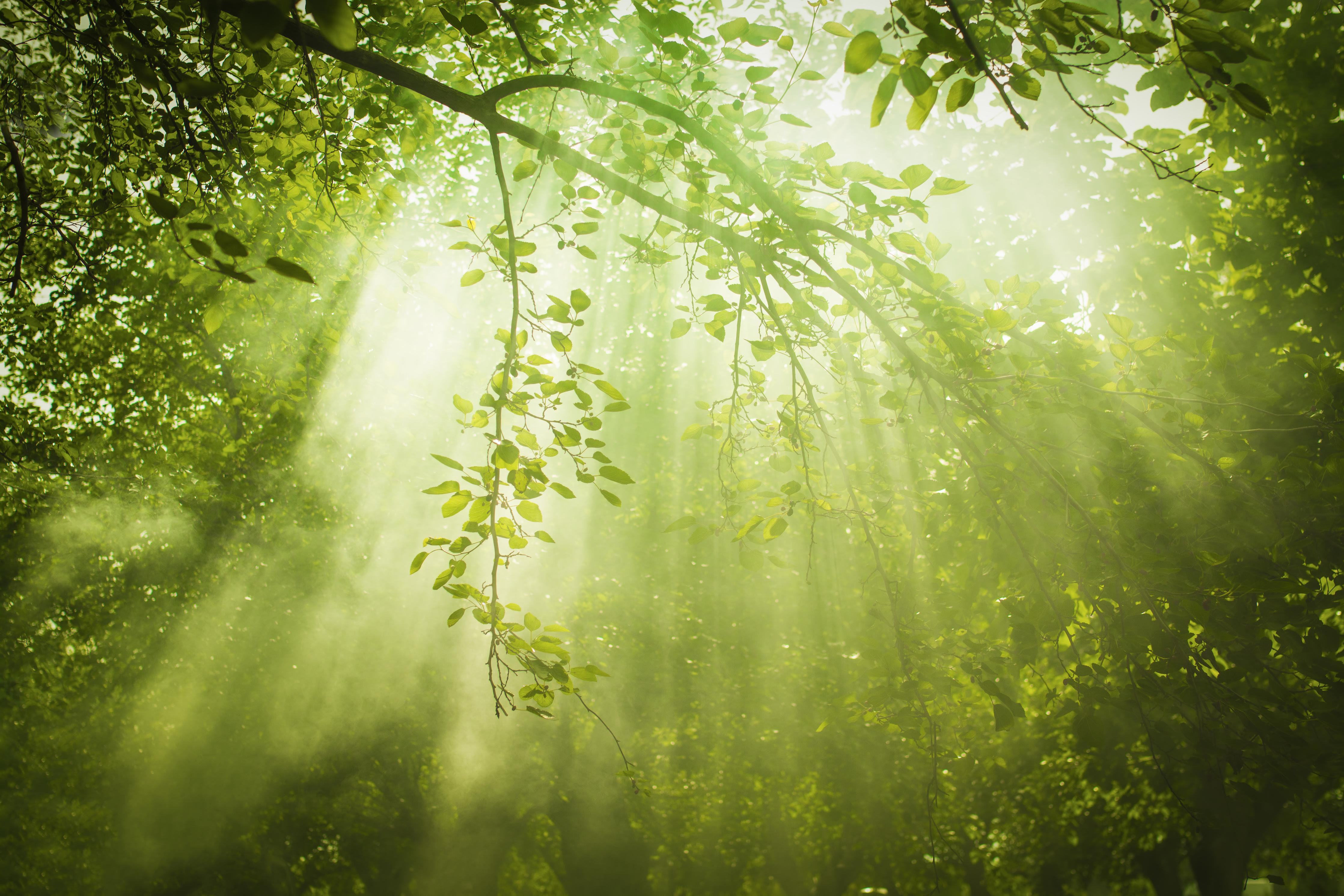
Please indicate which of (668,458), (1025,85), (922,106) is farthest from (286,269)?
(668,458)

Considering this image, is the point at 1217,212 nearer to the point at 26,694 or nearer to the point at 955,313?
the point at 955,313

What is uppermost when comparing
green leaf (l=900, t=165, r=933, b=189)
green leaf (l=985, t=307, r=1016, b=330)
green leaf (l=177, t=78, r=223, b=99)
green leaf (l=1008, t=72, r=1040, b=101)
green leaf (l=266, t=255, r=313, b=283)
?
green leaf (l=177, t=78, r=223, b=99)

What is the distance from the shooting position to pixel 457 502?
166cm

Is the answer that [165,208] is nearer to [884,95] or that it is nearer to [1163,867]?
[884,95]

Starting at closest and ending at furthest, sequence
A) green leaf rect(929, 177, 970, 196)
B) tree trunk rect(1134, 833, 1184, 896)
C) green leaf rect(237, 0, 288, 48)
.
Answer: green leaf rect(237, 0, 288, 48)
green leaf rect(929, 177, 970, 196)
tree trunk rect(1134, 833, 1184, 896)

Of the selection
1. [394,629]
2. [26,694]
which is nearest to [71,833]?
[26,694]

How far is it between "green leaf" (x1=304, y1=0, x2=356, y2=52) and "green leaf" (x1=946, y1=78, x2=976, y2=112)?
0.95 metres

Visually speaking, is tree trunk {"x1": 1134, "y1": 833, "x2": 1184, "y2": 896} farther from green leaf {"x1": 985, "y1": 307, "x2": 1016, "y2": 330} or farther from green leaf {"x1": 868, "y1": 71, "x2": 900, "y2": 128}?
green leaf {"x1": 868, "y1": 71, "x2": 900, "y2": 128}

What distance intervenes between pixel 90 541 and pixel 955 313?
42.5ft

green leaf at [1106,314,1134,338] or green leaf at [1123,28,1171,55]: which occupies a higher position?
green leaf at [1106,314,1134,338]

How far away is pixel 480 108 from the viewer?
1734 millimetres

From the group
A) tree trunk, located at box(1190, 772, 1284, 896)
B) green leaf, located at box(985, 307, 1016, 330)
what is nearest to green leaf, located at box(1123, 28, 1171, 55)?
green leaf, located at box(985, 307, 1016, 330)

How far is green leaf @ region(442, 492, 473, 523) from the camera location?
1.64 meters

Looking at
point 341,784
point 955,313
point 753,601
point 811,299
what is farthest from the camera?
point 341,784
